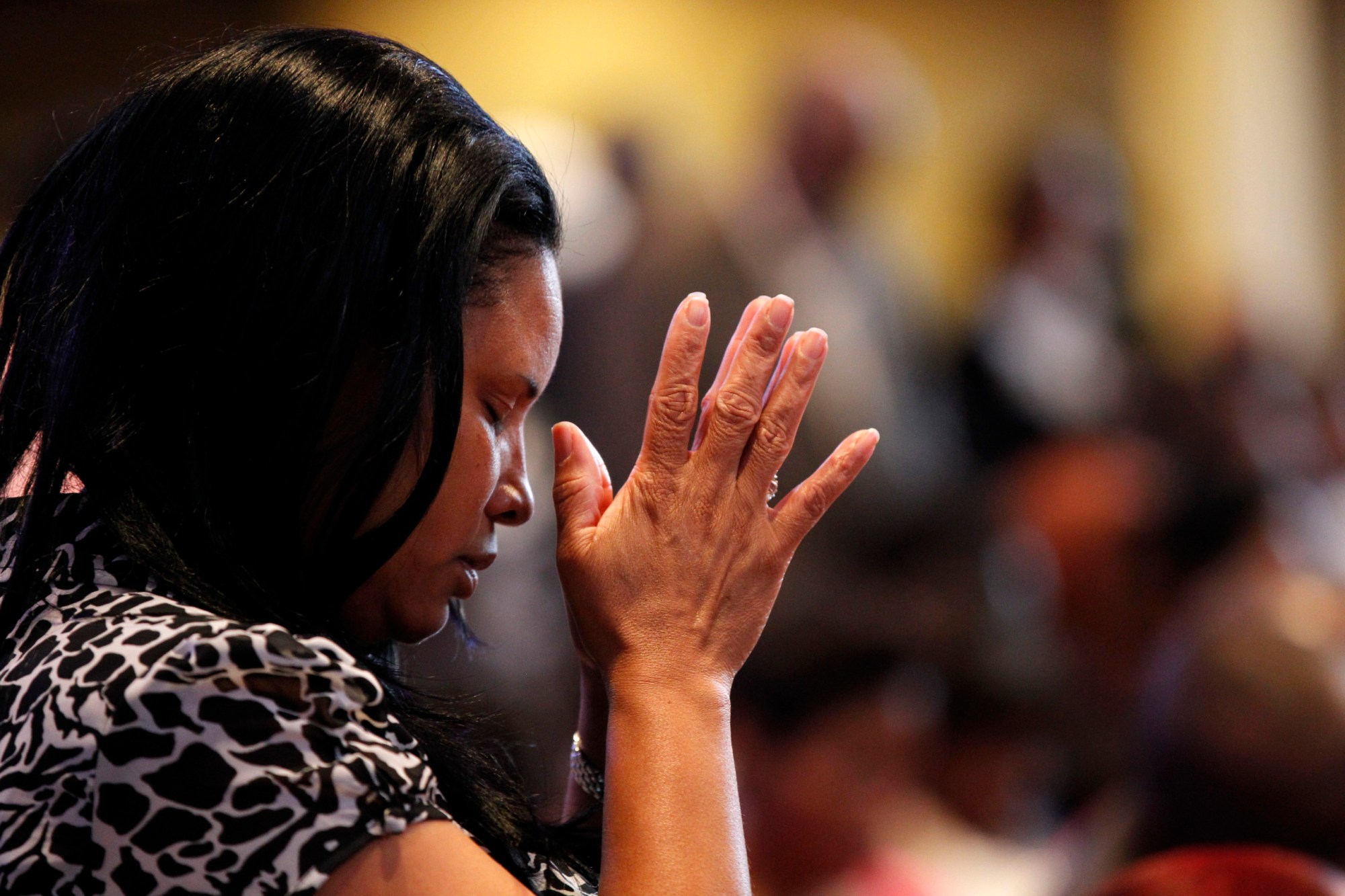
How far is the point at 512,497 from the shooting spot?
3.74 feet

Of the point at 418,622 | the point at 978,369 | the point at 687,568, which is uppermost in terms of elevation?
the point at 687,568

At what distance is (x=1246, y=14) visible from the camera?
21.9 feet

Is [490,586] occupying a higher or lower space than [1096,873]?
lower

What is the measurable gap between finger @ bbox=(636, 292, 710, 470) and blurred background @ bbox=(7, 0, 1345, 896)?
300 millimetres

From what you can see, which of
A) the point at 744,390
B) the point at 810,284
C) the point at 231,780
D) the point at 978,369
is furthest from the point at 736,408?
the point at 978,369

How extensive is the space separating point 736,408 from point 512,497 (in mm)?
186

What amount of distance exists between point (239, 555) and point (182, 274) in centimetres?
19

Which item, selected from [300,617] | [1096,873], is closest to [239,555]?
[300,617]

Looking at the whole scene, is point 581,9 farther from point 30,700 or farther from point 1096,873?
point 30,700

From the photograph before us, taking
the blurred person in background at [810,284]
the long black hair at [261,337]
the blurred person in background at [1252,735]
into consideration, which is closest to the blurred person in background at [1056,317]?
the blurred person in background at [810,284]

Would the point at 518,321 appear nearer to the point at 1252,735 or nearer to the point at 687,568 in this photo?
the point at 687,568

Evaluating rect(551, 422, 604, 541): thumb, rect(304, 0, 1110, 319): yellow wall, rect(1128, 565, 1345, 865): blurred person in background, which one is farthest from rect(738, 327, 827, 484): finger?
rect(304, 0, 1110, 319): yellow wall

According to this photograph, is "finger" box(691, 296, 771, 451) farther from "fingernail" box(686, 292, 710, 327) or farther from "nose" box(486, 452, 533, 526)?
"nose" box(486, 452, 533, 526)

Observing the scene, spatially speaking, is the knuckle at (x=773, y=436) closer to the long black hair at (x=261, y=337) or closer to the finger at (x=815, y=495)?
the finger at (x=815, y=495)
